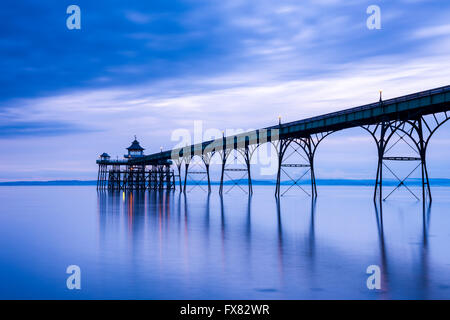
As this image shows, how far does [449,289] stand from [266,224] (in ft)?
49.1

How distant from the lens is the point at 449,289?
949 centimetres

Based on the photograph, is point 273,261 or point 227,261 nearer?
point 273,261

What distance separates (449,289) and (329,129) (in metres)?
38.5

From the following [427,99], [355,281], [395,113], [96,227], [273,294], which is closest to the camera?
[273,294]
